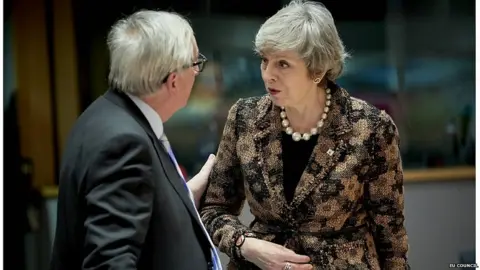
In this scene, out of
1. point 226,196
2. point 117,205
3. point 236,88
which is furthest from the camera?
point 236,88

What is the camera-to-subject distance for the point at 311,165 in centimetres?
145

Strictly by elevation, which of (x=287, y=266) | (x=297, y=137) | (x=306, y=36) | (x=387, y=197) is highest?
(x=306, y=36)

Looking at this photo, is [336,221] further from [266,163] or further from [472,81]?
[472,81]

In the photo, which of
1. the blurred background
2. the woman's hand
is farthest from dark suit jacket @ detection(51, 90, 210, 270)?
the blurred background

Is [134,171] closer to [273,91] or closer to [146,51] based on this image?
[146,51]

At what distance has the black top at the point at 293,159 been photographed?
1.47 metres

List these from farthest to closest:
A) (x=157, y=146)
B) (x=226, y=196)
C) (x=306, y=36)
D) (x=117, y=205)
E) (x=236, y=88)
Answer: (x=236, y=88)
(x=226, y=196)
(x=306, y=36)
(x=157, y=146)
(x=117, y=205)

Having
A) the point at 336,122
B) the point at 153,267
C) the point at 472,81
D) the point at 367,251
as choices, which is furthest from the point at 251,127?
the point at 472,81

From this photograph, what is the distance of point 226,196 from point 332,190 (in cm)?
28

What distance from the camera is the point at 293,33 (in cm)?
140

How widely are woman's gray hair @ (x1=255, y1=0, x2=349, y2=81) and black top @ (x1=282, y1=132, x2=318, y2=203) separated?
0.16m

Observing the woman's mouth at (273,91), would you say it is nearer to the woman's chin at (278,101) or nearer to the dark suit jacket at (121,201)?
the woman's chin at (278,101)

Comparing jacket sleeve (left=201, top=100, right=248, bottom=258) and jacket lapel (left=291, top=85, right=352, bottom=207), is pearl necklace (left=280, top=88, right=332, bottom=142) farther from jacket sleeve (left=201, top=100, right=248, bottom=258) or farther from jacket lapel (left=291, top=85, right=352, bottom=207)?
jacket sleeve (left=201, top=100, right=248, bottom=258)

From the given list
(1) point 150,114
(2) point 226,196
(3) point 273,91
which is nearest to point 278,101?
(3) point 273,91
